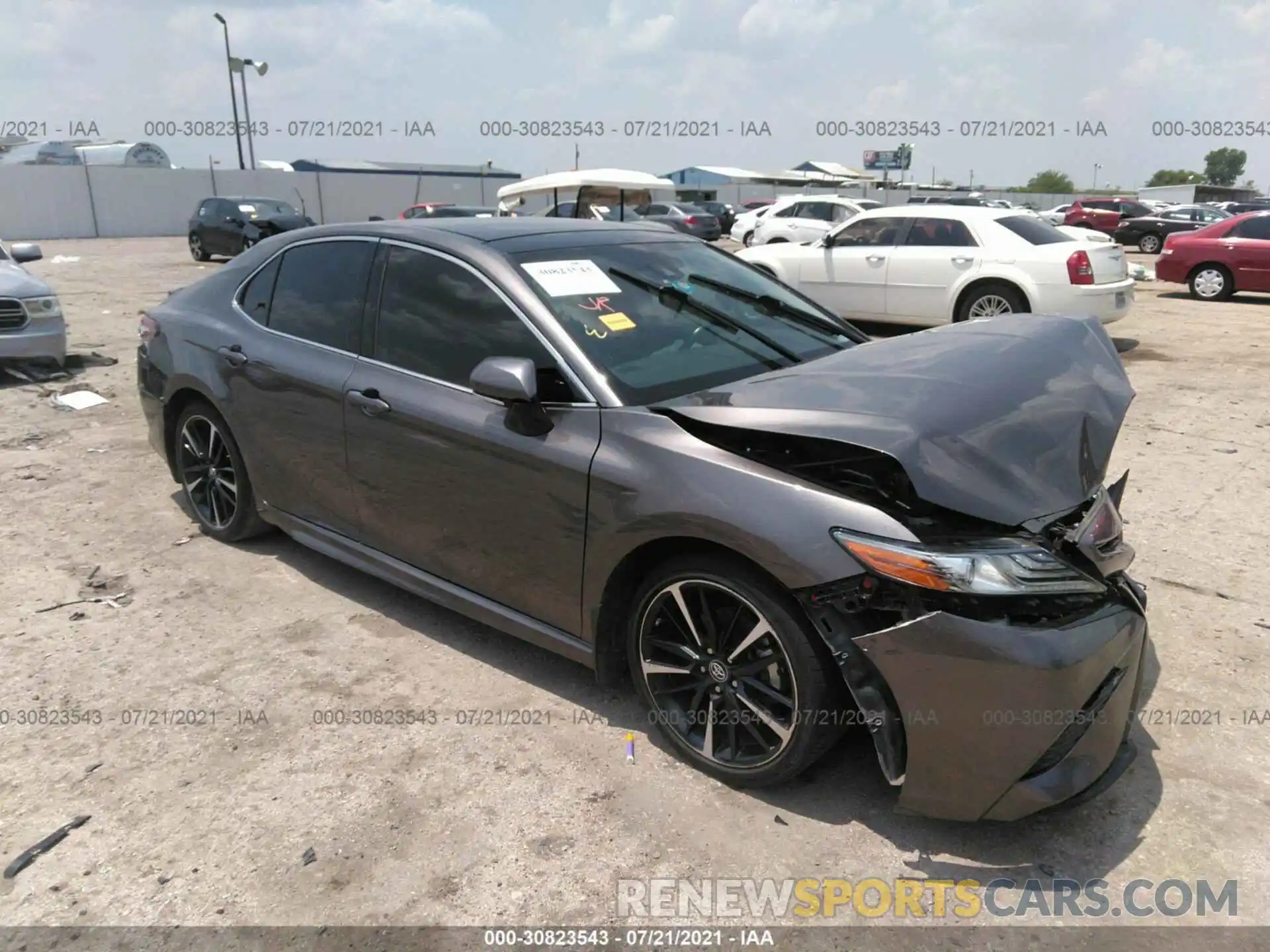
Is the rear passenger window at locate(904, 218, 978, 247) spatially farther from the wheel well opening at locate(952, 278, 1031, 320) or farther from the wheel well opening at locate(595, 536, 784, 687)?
the wheel well opening at locate(595, 536, 784, 687)

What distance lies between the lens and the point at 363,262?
3.95 m

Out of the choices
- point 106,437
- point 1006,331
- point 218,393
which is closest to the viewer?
point 1006,331

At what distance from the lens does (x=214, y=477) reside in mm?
4770

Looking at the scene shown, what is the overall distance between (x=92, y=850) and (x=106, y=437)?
5021mm

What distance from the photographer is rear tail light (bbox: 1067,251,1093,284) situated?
31.3ft

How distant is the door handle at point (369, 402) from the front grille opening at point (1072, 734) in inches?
101

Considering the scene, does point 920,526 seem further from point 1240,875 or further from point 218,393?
point 218,393

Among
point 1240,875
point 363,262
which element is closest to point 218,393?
point 363,262

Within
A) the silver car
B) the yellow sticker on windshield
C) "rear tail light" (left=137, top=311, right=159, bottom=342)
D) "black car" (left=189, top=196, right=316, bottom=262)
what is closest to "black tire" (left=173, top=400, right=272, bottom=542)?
"rear tail light" (left=137, top=311, right=159, bottom=342)

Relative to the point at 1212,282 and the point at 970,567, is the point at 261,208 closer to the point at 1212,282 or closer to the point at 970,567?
the point at 1212,282

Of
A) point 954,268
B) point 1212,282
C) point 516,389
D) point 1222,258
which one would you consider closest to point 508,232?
point 516,389

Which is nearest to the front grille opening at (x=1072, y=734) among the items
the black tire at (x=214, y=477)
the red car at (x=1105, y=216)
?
the black tire at (x=214, y=477)

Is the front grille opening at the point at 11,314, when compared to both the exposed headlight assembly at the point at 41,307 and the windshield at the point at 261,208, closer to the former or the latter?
the exposed headlight assembly at the point at 41,307

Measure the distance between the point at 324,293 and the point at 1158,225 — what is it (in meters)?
29.6
